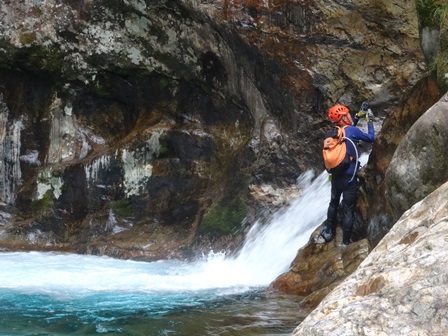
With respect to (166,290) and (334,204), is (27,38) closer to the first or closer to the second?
(166,290)

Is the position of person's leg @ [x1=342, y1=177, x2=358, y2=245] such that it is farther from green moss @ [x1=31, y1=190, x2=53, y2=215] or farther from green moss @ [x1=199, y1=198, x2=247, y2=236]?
green moss @ [x1=31, y1=190, x2=53, y2=215]

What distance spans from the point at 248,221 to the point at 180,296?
427cm

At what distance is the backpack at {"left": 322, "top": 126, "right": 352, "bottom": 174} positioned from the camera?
8984 millimetres

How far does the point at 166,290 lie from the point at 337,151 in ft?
11.5

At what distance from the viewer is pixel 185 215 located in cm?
1519

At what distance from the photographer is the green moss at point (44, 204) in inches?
634

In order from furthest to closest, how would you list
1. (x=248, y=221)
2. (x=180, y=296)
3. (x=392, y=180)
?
(x=248, y=221) → (x=180, y=296) → (x=392, y=180)

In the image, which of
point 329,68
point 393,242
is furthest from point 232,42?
point 393,242

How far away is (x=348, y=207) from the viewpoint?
9328 mm

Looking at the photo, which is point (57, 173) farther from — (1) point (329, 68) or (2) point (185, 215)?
(1) point (329, 68)

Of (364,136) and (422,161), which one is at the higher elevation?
(364,136)

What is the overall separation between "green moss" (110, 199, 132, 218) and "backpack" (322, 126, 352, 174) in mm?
7899

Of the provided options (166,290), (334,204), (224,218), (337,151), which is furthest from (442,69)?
(224,218)

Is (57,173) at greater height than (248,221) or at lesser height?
greater
